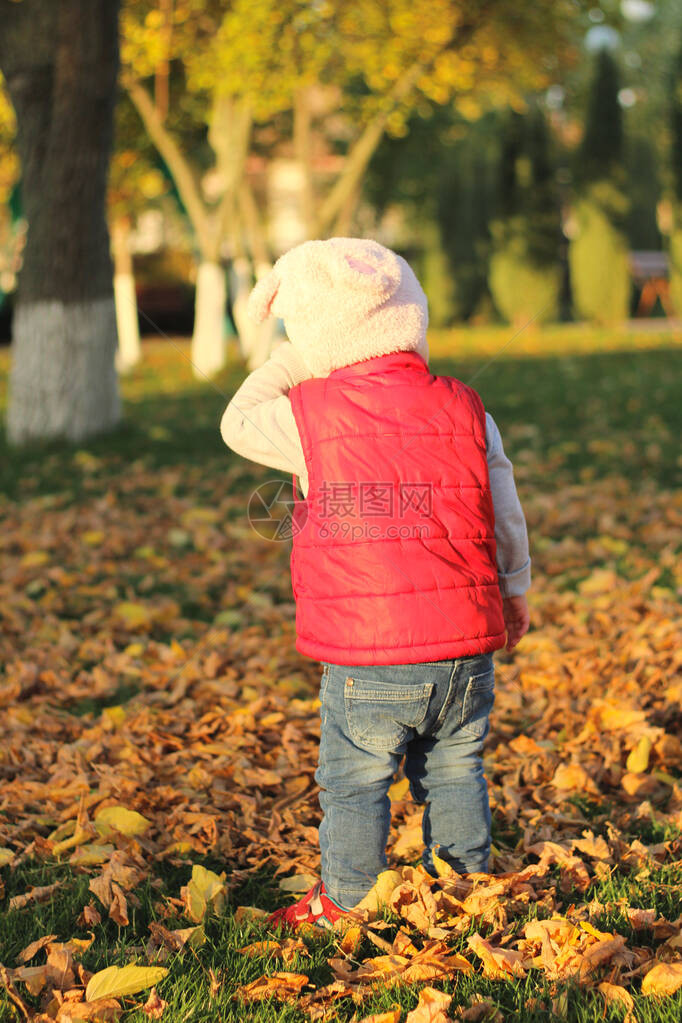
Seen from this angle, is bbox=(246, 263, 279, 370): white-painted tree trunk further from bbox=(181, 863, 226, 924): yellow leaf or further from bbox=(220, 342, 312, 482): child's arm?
bbox=(181, 863, 226, 924): yellow leaf

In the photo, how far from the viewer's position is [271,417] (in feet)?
7.69

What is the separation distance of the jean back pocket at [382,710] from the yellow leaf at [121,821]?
0.98m

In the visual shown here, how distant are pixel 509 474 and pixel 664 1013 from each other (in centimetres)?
118

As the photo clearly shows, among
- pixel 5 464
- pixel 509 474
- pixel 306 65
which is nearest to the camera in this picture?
pixel 509 474

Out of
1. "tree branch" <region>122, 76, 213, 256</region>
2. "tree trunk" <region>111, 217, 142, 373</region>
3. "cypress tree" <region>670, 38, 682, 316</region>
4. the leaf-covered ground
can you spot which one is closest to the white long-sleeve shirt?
the leaf-covered ground

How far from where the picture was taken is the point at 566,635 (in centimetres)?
439

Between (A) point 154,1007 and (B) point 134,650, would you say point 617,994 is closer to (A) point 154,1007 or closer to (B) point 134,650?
(A) point 154,1007

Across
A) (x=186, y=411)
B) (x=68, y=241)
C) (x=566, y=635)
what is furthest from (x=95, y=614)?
(x=186, y=411)

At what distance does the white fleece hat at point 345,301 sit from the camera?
2262 mm

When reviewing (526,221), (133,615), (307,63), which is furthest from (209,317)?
(526,221)

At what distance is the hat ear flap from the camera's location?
7.75 feet

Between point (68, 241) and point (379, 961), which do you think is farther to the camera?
point (68, 241)

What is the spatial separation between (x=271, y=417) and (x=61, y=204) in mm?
6709

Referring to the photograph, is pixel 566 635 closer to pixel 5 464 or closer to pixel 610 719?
pixel 610 719
